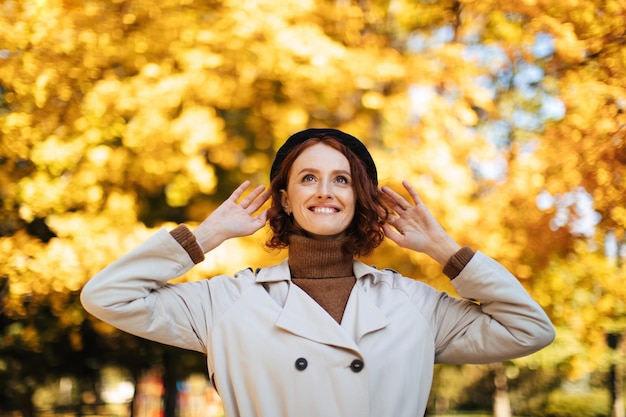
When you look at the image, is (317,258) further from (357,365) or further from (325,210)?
(357,365)

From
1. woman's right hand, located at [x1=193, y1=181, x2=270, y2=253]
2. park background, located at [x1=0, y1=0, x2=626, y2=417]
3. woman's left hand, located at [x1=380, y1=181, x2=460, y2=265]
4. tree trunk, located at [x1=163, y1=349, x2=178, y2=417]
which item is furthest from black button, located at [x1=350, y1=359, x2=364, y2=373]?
tree trunk, located at [x1=163, y1=349, x2=178, y2=417]

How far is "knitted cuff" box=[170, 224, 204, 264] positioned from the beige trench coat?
0.02 meters

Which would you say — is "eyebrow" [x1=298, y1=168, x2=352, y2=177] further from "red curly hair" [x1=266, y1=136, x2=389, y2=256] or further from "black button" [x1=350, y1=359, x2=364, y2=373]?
"black button" [x1=350, y1=359, x2=364, y2=373]

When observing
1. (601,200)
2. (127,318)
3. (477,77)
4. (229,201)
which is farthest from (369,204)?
(477,77)

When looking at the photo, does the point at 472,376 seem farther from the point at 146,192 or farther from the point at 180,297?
the point at 180,297

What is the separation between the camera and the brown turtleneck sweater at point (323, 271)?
2.28 m

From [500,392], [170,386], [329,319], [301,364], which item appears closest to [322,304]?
[329,319]

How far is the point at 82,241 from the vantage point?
17.7ft

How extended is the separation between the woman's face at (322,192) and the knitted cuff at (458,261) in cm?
31

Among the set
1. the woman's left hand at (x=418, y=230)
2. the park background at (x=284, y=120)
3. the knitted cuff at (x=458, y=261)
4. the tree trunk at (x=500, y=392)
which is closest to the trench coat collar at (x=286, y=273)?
the woman's left hand at (x=418, y=230)

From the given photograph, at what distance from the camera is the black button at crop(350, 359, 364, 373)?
2.11 m

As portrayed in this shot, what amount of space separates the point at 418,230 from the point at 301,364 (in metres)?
0.55

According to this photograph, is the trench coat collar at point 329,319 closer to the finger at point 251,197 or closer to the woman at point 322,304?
the woman at point 322,304

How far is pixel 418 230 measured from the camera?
2367 millimetres
